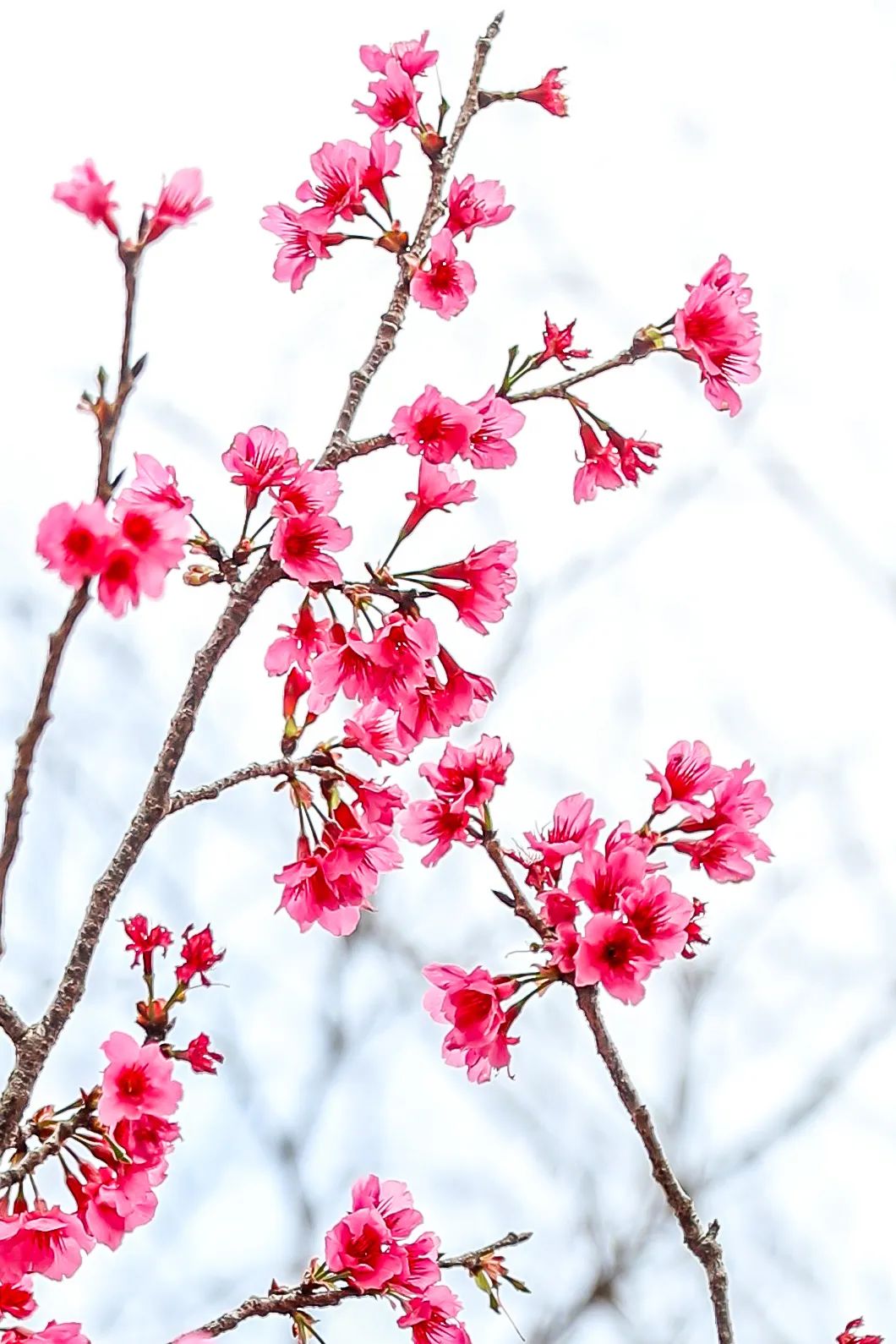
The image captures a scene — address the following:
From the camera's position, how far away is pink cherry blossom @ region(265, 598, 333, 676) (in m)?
0.58

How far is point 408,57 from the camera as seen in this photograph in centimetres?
67

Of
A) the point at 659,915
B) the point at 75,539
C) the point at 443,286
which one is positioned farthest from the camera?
the point at 443,286

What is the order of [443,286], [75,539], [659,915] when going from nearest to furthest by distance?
[75,539] < [659,915] < [443,286]

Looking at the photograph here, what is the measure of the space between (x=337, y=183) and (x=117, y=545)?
29cm

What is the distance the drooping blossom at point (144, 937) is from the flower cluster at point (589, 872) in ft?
0.41

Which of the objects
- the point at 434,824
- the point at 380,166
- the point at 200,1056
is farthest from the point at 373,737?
the point at 380,166

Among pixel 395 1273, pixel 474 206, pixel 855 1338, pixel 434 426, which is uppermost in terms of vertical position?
pixel 474 206

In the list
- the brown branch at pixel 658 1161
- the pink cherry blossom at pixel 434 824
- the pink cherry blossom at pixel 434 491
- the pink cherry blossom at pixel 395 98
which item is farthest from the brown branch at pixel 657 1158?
the pink cherry blossom at pixel 395 98

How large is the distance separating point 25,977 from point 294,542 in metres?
1.38

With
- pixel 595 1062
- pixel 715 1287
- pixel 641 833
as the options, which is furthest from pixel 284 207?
pixel 595 1062

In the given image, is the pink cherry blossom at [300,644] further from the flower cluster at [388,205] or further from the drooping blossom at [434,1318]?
the drooping blossom at [434,1318]

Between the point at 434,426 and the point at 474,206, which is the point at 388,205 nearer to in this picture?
the point at 474,206

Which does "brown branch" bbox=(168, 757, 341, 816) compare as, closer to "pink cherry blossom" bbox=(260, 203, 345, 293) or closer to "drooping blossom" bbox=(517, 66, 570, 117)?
"pink cherry blossom" bbox=(260, 203, 345, 293)

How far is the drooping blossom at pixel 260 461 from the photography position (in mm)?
542
